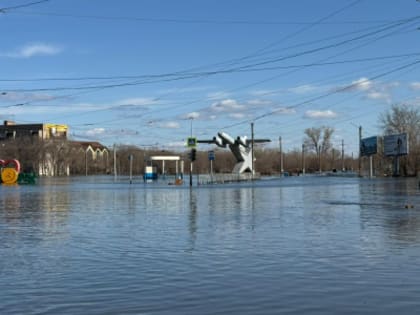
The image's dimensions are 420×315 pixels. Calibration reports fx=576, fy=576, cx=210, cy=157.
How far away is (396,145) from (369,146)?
21.2 ft

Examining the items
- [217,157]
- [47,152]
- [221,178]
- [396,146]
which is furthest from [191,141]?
[217,157]

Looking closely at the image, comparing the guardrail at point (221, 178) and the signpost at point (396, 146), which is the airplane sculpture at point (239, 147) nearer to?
the guardrail at point (221, 178)

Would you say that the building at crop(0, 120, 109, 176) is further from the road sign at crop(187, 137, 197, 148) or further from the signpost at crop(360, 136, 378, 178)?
the road sign at crop(187, 137, 197, 148)

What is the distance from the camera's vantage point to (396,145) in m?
89.1

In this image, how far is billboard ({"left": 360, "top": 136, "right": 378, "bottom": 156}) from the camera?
9350cm

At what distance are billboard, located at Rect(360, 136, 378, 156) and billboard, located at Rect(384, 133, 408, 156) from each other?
6.00 feet

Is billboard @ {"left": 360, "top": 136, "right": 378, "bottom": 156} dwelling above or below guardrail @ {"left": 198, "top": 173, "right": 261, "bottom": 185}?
above

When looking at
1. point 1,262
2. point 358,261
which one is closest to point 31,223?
point 1,262

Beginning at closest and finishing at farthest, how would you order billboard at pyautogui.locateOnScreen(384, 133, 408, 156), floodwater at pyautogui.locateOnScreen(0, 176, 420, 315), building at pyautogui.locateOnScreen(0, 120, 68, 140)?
floodwater at pyautogui.locateOnScreen(0, 176, 420, 315)
billboard at pyautogui.locateOnScreen(384, 133, 408, 156)
building at pyautogui.locateOnScreen(0, 120, 68, 140)

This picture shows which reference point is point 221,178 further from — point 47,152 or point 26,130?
point 26,130

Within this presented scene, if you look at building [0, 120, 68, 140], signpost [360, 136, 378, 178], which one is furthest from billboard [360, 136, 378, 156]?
building [0, 120, 68, 140]

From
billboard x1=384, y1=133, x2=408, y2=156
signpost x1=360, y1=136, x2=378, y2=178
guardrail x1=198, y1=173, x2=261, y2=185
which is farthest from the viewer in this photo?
signpost x1=360, y1=136, x2=378, y2=178

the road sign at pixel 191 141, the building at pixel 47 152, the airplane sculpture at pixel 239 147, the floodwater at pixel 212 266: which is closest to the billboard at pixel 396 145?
the airplane sculpture at pixel 239 147

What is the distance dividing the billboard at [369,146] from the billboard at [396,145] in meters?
1.83
